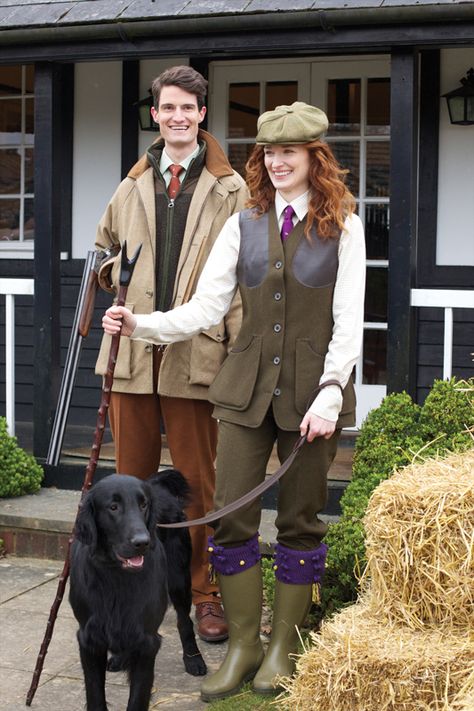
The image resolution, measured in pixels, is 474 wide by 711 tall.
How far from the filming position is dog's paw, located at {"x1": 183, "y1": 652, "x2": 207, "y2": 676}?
A: 167 inches

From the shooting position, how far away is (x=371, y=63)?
7.61 metres

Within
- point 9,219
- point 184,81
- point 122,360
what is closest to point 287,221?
point 184,81

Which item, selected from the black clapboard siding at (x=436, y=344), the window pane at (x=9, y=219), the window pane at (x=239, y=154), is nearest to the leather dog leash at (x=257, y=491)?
the black clapboard siding at (x=436, y=344)

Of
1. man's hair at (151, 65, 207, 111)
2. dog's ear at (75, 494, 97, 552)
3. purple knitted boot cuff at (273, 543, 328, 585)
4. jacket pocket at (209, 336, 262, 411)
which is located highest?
man's hair at (151, 65, 207, 111)

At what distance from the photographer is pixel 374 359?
792 centimetres

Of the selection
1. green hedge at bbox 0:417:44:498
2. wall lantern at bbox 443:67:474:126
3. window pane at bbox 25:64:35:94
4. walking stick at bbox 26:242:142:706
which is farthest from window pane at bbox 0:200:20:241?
walking stick at bbox 26:242:142:706

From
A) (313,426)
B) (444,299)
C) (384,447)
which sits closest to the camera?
(313,426)

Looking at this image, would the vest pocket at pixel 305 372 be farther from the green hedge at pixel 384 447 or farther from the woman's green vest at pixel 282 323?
the green hedge at pixel 384 447

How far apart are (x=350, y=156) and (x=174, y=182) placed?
136 inches

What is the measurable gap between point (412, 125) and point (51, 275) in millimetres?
2283

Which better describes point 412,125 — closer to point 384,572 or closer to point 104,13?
point 104,13

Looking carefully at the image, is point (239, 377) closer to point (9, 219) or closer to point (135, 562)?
point (135, 562)

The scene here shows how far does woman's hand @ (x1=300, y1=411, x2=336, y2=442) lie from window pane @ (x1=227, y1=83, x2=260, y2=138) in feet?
14.9

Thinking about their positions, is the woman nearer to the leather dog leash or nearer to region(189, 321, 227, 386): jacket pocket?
the leather dog leash
